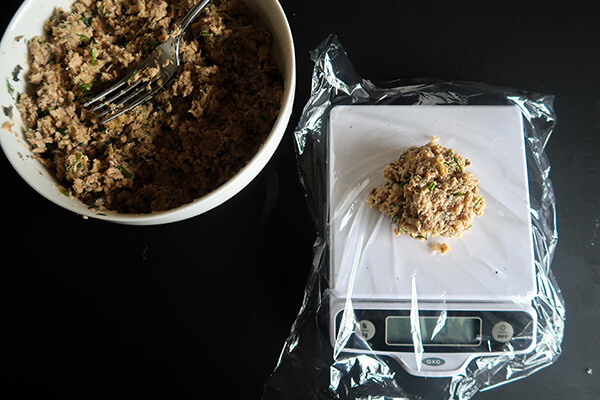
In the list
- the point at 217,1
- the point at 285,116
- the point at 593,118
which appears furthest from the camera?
the point at 593,118

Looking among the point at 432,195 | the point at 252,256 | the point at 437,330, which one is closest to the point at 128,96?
the point at 252,256

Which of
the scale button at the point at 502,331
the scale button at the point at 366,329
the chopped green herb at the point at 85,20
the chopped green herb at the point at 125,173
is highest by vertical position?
the chopped green herb at the point at 85,20

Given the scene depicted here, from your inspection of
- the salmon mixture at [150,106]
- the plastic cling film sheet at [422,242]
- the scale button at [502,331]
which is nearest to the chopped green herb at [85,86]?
the salmon mixture at [150,106]

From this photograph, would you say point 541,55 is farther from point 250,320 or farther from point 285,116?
point 250,320

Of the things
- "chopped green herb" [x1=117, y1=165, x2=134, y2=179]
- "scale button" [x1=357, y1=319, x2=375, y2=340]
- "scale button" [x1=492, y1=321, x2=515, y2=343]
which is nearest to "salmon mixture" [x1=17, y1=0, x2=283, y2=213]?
"chopped green herb" [x1=117, y1=165, x2=134, y2=179]

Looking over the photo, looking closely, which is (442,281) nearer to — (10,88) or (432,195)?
(432,195)

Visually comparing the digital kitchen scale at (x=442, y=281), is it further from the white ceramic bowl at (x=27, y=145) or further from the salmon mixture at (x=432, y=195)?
the white ceramic bowl at (x=27, y=145)

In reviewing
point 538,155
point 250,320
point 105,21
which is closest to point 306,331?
point 250,320
